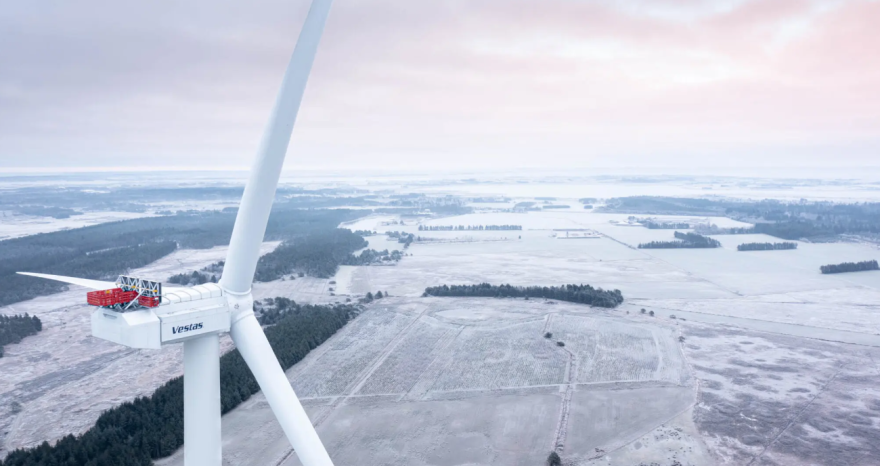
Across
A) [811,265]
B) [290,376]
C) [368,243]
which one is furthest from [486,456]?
[368,243]

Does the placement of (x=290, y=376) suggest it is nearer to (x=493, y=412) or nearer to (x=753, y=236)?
(x=493, y=412)

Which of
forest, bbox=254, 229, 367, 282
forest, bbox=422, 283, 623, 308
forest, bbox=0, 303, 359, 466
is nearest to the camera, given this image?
forest, bbox=0, 303, 359, 466

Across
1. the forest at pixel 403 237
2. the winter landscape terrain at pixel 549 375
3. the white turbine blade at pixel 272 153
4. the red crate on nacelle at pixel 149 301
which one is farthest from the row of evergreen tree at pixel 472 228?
the red crate on nacelle at pixel 149 301

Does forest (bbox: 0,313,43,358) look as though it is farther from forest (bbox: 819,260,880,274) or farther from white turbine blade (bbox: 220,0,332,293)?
forest (bbox: 819,260,880,274)

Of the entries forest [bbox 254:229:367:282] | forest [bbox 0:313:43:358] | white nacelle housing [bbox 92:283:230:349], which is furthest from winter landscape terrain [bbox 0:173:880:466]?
white nacelle housing [bbox 92:283:230:349]

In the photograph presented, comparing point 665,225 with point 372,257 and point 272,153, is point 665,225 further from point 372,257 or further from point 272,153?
point 272,153

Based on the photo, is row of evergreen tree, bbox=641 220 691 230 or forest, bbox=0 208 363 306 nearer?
forest, bbox=0 208 363 306
